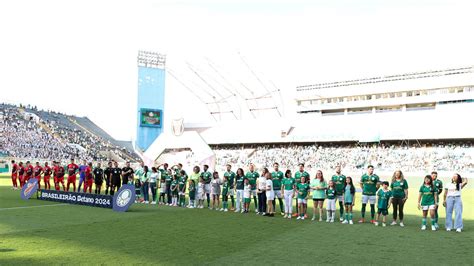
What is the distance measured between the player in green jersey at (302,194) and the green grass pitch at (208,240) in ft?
2.76

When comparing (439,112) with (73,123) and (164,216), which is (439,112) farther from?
(73,123)

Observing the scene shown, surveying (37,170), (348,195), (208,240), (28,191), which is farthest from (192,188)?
(37,170)

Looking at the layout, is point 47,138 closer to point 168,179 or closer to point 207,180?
point 168,179

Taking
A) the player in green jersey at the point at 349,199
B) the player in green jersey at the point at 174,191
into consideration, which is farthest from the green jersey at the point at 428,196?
the player in green jersey at the point at 174,191

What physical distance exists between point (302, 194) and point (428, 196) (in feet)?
13.0

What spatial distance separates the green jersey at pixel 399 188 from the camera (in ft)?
44.7

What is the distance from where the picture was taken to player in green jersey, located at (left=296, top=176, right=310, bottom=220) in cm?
1516

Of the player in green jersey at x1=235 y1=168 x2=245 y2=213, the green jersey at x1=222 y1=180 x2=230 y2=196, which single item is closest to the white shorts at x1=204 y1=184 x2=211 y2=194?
the green jersey at x1=222 y1=180 x2=230 y2=196

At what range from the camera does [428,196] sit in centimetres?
1330

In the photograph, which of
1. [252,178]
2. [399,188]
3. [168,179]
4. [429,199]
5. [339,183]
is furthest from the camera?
[168,179]

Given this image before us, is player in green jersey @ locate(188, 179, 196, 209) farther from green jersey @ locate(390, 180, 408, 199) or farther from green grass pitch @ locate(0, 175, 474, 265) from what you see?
green jersey @ locate(390, 180, 408, 199)

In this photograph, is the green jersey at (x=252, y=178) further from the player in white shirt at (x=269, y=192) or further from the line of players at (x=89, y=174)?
the line of players at (x=89, y=174)

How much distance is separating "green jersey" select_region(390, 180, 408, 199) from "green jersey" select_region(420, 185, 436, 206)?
0.51 m

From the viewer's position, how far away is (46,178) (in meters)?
23.2
